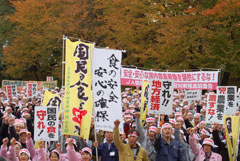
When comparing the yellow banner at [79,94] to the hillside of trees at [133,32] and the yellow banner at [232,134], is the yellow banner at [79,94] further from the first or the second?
the hillside of trees at [133,32]

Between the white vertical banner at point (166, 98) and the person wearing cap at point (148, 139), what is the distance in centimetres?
178

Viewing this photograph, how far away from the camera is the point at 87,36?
34.7 metres

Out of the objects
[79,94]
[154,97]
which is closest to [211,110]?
[154,97]

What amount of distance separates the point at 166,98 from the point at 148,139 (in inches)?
86.7

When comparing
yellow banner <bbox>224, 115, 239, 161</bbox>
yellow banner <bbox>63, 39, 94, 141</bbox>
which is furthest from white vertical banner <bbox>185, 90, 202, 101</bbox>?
yellow banner <bbox>63, 39, 94, 141</bbox>

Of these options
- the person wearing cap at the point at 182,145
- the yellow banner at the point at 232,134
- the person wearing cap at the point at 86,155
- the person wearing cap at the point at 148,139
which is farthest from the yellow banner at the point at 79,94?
the yellow banner at the point at 232,134

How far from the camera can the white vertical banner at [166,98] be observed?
10.6 m

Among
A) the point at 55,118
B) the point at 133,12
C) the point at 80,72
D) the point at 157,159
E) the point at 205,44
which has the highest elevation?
the point at 133,12

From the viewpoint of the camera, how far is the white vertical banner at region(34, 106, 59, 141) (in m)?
9.66

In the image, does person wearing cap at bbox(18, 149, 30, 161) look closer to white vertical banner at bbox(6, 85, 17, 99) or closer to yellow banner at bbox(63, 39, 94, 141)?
yellow banner at bbox(63, 39, 94, 141)

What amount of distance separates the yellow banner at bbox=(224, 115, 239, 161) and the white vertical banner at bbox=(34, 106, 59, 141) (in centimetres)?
343

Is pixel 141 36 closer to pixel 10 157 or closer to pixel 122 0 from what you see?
pixel 122 0

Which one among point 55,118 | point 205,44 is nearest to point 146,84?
point 55,118

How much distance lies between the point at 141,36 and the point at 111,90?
19.4 metres
